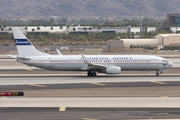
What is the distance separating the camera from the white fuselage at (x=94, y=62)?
45344 millimetres

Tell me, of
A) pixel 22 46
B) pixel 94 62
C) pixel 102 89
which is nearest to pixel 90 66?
pixel 94 62

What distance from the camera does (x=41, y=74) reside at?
49.0m

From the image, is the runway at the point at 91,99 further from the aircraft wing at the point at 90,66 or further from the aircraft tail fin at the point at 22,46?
the aircraft tail fin at the point at 22,46

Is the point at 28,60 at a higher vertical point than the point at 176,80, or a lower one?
higher

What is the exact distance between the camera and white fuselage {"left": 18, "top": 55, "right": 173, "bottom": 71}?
4534 centimetres

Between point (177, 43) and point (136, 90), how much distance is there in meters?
70.8

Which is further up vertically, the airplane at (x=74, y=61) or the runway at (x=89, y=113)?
the airplane at (x=74, y=61)

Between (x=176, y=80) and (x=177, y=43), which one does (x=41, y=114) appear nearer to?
(x=176, y=80)

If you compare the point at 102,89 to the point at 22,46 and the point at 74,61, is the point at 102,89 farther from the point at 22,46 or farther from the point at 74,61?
the point at 22,46

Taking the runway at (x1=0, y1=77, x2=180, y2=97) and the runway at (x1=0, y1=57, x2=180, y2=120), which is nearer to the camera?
the runway at (x1=0, y1=57, x2=180, y2=120)

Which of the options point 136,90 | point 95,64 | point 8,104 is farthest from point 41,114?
point 95,64

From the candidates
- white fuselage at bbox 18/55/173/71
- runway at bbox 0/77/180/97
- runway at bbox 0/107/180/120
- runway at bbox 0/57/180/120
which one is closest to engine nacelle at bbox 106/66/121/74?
white fuselage at bbox 18/55/173/71

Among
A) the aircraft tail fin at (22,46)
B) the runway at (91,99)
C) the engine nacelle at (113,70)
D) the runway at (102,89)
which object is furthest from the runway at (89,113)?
the aircraft tail fin at (22,46)

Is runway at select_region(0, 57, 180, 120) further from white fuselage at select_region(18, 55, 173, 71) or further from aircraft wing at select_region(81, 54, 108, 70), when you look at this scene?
white fuselage at select_region(18, 55, 173, 71)
